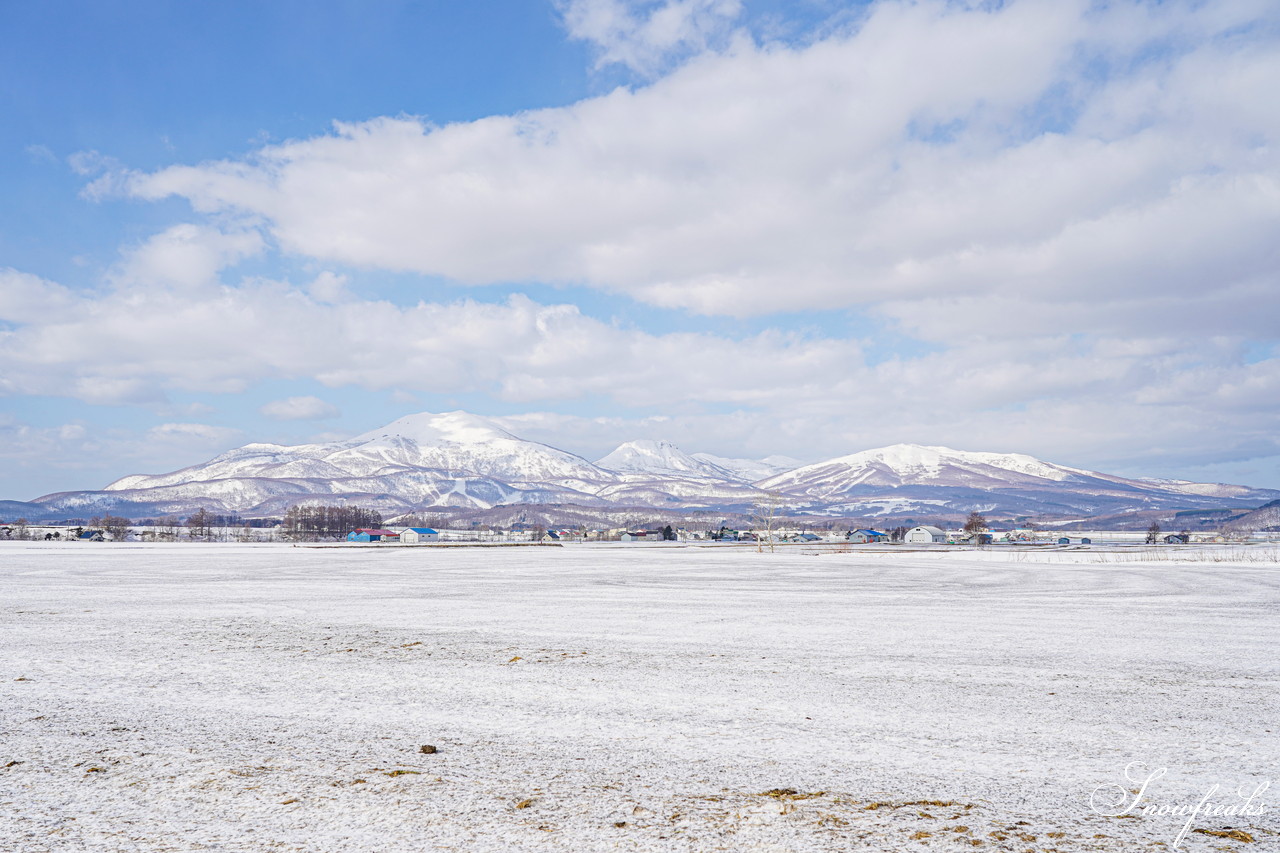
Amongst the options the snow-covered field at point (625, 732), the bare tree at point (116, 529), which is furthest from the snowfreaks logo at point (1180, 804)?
the bare tree at point (116, 529)

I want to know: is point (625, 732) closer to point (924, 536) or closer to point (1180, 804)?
point (1180, 804)

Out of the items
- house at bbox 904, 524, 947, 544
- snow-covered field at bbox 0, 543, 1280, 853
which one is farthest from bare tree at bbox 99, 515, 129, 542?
snow-covered field at bbox 0, 543, 1280, 853

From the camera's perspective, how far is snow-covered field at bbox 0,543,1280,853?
655cm

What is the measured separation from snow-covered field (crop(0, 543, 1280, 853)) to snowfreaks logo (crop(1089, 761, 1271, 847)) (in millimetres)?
65

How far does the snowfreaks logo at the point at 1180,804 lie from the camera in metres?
6.98

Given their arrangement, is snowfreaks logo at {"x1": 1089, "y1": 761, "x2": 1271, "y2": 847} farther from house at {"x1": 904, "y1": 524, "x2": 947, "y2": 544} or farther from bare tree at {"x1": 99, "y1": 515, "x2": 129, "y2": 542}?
bare tree at {"x1": 99, "y1": 515, "x2": 129, "y2": 542}

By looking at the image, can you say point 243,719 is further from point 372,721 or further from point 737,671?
point 737,671

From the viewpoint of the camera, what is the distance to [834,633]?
1880 cm

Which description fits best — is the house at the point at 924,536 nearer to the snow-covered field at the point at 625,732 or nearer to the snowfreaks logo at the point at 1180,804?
the snow-covered field at the point at 625,732

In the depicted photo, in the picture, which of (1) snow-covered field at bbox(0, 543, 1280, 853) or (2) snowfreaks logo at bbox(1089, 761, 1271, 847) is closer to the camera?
(1) snow-covered field at bbox(0, 543, 1280, 853)

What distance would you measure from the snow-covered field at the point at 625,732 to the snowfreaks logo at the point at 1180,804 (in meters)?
0.07

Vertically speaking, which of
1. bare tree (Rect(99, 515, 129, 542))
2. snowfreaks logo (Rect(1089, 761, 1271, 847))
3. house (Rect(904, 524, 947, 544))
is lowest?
house (Rect(904, 524, 947, 544))

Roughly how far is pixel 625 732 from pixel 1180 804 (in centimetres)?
554

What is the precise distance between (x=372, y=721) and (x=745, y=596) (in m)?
21.5
